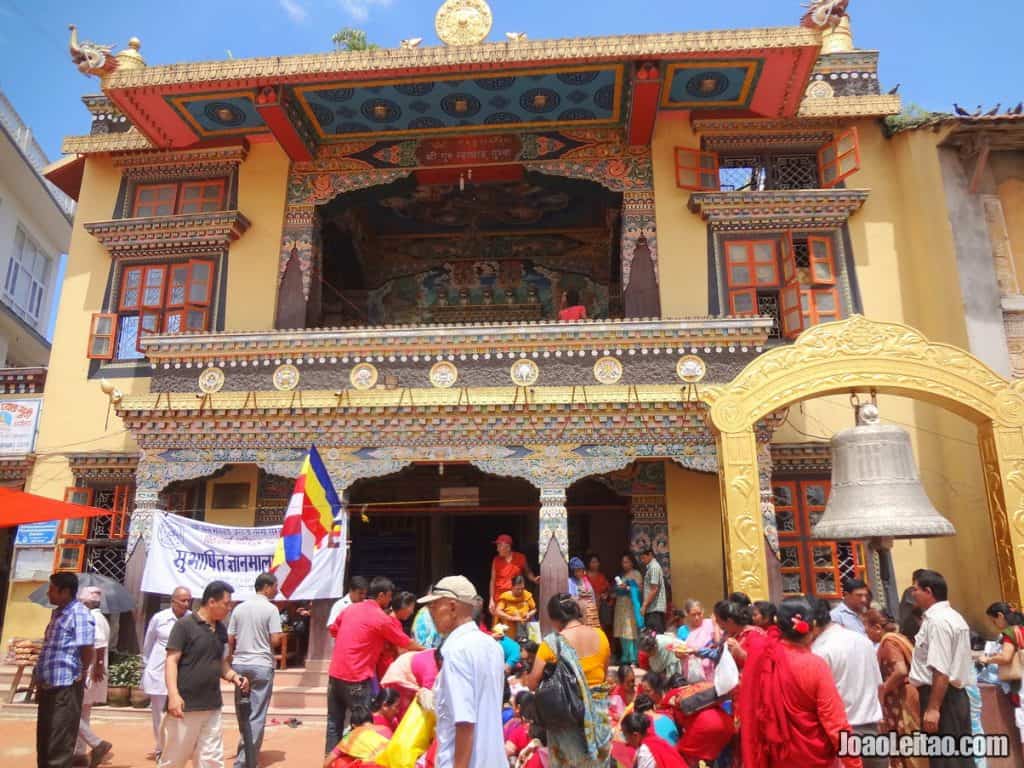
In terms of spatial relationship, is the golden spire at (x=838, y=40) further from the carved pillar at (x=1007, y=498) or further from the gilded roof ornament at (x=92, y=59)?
the gilded roof ornament at (x=92, y=59)

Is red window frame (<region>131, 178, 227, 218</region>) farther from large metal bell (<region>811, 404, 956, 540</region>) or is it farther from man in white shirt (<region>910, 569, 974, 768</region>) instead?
man in white shirt (<region>910, 569, 974, 768</region>)

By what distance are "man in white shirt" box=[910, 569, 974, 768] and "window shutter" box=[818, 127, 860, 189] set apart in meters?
9.18

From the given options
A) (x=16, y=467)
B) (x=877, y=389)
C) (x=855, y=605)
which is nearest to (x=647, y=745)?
(x=855, y=605)

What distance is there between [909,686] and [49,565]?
12425 mm

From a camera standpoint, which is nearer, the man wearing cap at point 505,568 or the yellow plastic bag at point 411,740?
the yellow plastic bag at point 411,740

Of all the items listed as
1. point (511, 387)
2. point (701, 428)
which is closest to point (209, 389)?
point (511, 387)

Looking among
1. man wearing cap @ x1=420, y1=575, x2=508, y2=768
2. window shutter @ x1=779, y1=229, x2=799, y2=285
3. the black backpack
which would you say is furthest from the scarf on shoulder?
window shutter @ x1=779, y1=229, x2=799, y2=285

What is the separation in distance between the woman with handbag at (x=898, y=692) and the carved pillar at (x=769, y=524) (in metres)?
3.77

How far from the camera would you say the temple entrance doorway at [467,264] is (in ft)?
54.0

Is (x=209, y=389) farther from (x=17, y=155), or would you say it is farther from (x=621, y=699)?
(x=17, y=155)

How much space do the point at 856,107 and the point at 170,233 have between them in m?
12.2

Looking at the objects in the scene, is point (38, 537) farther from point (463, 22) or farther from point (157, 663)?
point (463, 22)

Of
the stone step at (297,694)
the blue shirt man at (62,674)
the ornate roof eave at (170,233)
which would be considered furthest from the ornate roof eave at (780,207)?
the blue shirt man at (62,674)

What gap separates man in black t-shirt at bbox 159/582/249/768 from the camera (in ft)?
16.7
